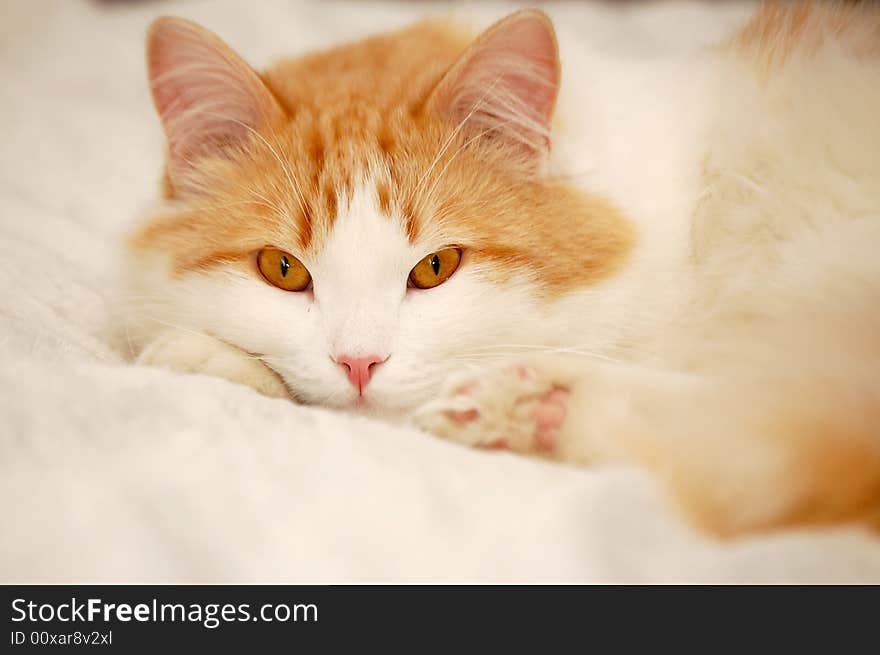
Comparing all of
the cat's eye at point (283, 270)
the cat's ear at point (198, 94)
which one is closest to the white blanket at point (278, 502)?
the cat's eye at point (283, 270)

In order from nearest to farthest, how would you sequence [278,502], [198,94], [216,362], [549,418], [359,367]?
1. [278,502]
2. [549,418]
3. [359,367]
4. [216,362]
5. [198,94]

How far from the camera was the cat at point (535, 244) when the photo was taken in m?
1.00

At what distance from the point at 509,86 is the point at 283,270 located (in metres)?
0.46

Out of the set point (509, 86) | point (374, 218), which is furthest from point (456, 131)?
point (374, 218)

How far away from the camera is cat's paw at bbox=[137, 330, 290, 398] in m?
1.19

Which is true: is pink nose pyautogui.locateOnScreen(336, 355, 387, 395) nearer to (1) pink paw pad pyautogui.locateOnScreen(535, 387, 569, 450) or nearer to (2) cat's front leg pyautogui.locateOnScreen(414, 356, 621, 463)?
(2) cat's front leg pyautogui.locateOnScreen(414, 356, 621, 463)

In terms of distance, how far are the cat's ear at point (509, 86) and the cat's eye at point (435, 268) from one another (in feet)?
0.71

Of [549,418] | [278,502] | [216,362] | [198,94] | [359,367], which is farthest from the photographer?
[198,94]

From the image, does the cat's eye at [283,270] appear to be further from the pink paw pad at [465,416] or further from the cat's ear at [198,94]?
Answer: the pink paw pad at [465,416]

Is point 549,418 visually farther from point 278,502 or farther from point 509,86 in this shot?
point 509,86

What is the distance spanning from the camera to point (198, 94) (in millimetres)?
1335

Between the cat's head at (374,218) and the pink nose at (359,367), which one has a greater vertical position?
the cat's head at (374,218)
